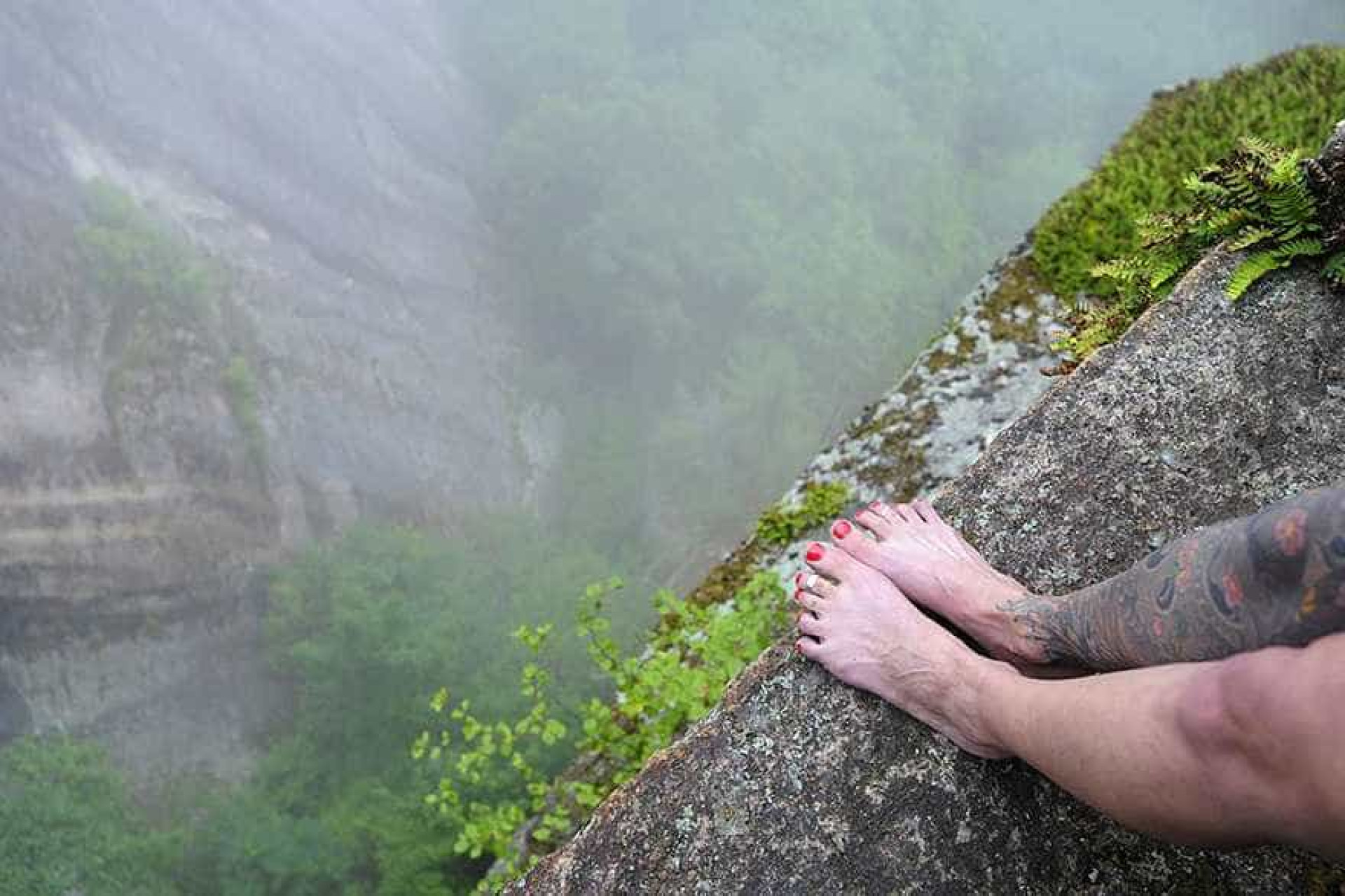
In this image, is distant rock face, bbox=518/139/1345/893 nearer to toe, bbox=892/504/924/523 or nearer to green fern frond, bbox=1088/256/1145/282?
toe, bbox=892/504/924/523

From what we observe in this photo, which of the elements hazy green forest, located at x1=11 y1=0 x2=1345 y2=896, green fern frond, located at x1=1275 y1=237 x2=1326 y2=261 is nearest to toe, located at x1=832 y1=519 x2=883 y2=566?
green fern frond, located at x1=1275 y1=237 x2=1326 y2=261

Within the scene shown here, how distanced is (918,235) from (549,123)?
1355 cm

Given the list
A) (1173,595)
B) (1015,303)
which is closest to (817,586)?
(1173,595)

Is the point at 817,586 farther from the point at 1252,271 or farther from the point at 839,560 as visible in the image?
the point at 1252,271

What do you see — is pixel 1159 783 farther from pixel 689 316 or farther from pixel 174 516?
pixel 689 316

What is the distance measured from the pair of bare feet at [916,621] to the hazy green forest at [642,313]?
7658 mm

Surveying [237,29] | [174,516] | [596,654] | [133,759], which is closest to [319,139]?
[237,29]

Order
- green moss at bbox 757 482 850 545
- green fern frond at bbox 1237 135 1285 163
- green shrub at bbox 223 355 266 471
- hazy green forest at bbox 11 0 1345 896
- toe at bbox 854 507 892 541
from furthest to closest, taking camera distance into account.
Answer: green shrub at bbox 223 355 266 471
hazy green forest at bbox 11 0 1345 896
green moss at bbox 757 482 850 545
green fern frond at bbox 1237 135 1285 163
toe at bbox 854 507 892 541

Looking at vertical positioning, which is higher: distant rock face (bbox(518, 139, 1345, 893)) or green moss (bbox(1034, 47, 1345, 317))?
green moss (bbox(1034, 47, 1345, 317))

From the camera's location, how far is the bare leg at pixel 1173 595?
1.26 meters

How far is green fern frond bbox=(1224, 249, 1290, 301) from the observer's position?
217 cm

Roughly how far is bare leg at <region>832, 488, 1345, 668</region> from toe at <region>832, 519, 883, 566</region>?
5cm

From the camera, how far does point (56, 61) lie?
56.9 feet

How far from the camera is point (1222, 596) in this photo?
1363 millimetres
